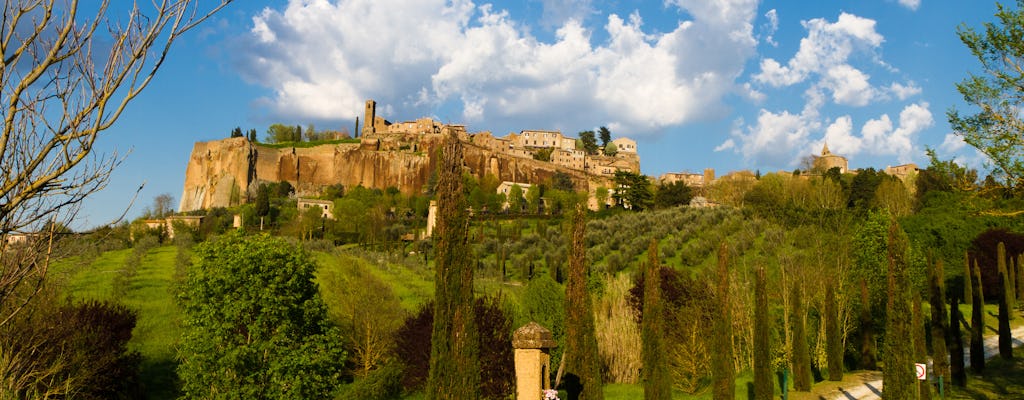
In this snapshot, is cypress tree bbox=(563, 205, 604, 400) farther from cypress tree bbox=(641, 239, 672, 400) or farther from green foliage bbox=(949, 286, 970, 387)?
green foliage bbox=(949, 286, 970, 387)

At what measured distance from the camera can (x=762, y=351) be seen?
19.5 metres

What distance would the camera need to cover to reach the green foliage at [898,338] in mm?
15406

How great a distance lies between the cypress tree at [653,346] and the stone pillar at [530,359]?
346 inches

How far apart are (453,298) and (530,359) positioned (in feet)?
4.79

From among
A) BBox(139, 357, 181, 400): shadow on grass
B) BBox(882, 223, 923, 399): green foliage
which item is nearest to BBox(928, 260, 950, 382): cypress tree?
BBox(882, 223, 923, 399): green foliage

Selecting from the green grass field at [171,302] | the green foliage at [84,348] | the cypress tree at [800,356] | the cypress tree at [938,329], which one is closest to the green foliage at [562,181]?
the green grass field at [171,302]

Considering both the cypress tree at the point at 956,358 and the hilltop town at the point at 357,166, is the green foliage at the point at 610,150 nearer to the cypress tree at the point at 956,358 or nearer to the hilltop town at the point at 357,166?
the hilltop town at the point at 357,166

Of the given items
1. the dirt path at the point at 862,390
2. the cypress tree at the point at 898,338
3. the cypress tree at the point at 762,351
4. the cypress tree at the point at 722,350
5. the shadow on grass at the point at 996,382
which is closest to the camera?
the cypress tree at the point at 898,338

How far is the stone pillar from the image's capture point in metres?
9.34

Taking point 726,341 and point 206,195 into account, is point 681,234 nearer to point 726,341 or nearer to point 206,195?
point 726,341

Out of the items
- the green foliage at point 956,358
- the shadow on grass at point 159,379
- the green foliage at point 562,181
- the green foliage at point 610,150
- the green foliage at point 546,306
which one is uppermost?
the green foliage at point 610,150

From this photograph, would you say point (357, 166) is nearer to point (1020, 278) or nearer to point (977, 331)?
point (1020, 278)

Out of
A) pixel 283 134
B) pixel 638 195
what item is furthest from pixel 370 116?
pixel 638 195

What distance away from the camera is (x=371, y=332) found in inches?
1077
